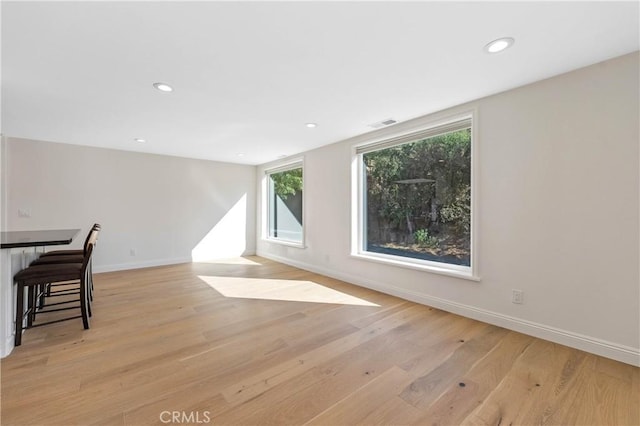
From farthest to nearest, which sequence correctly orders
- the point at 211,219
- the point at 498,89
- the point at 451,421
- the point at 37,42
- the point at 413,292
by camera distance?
the point at 211,219
the point at 413,292
the point at 498,89
the point at 37,42
the point at 451,421

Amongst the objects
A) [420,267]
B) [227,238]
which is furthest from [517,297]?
[227,238]

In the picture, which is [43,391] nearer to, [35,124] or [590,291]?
[35,124]

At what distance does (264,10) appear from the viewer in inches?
60.5

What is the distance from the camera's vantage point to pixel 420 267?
3244mm

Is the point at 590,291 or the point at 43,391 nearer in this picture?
the point at 43,391

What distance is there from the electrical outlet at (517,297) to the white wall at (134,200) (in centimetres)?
542

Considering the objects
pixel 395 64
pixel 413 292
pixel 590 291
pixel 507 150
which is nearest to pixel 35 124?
pixel 395 64

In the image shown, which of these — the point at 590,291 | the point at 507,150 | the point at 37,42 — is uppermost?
the point at 37,42

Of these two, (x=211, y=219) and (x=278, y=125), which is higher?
(x=278, y=125)

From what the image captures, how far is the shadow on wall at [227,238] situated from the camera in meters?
5.90

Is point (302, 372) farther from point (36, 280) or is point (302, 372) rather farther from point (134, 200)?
point (134, 200)

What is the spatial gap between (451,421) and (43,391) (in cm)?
244

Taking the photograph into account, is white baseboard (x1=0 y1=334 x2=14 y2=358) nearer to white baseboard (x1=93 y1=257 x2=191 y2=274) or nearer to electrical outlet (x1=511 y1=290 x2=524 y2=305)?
white baseboard (x1=93 y1=257 x2=191 y2=274)

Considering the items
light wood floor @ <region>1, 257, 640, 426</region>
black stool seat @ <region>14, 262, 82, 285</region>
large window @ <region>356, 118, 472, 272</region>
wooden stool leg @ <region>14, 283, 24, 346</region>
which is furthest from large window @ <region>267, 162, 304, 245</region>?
wooden stool leg @ <region>14, 283, 24, 346</region>
